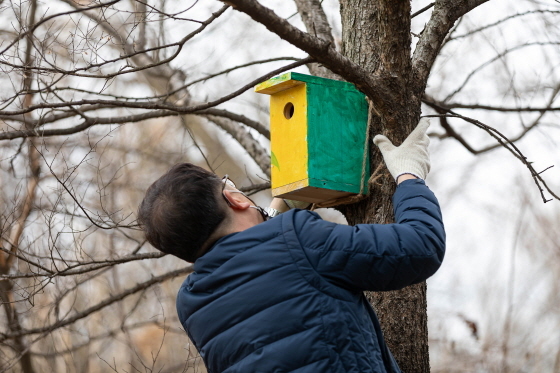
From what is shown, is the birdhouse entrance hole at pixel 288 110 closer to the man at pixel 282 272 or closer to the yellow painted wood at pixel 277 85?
the yellow painted wood at pixel 277 85

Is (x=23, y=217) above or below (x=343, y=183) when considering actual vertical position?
above

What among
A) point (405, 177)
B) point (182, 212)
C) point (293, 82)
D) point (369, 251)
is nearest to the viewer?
point (369, 251)

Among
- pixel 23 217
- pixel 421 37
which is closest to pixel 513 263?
pixel 421 37

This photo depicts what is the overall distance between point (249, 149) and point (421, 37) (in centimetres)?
197

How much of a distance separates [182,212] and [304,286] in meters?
0.40

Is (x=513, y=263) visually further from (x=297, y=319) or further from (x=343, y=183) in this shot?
(x=297, y=319)

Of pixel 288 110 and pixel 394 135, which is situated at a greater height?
pixel 288 110

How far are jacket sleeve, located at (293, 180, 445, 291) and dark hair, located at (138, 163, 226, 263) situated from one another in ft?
0.84

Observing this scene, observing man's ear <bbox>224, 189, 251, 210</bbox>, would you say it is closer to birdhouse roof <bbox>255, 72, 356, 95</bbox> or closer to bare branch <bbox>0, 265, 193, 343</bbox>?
birdhouse roof <bbox>255, 72, 356, 95</bbox>

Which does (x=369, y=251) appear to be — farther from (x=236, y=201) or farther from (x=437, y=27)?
(x=437, y=27)

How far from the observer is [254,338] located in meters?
1.82

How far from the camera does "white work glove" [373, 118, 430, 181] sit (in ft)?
7.47

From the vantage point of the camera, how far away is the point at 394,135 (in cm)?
262

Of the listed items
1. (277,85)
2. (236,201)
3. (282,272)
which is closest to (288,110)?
(277,85)
